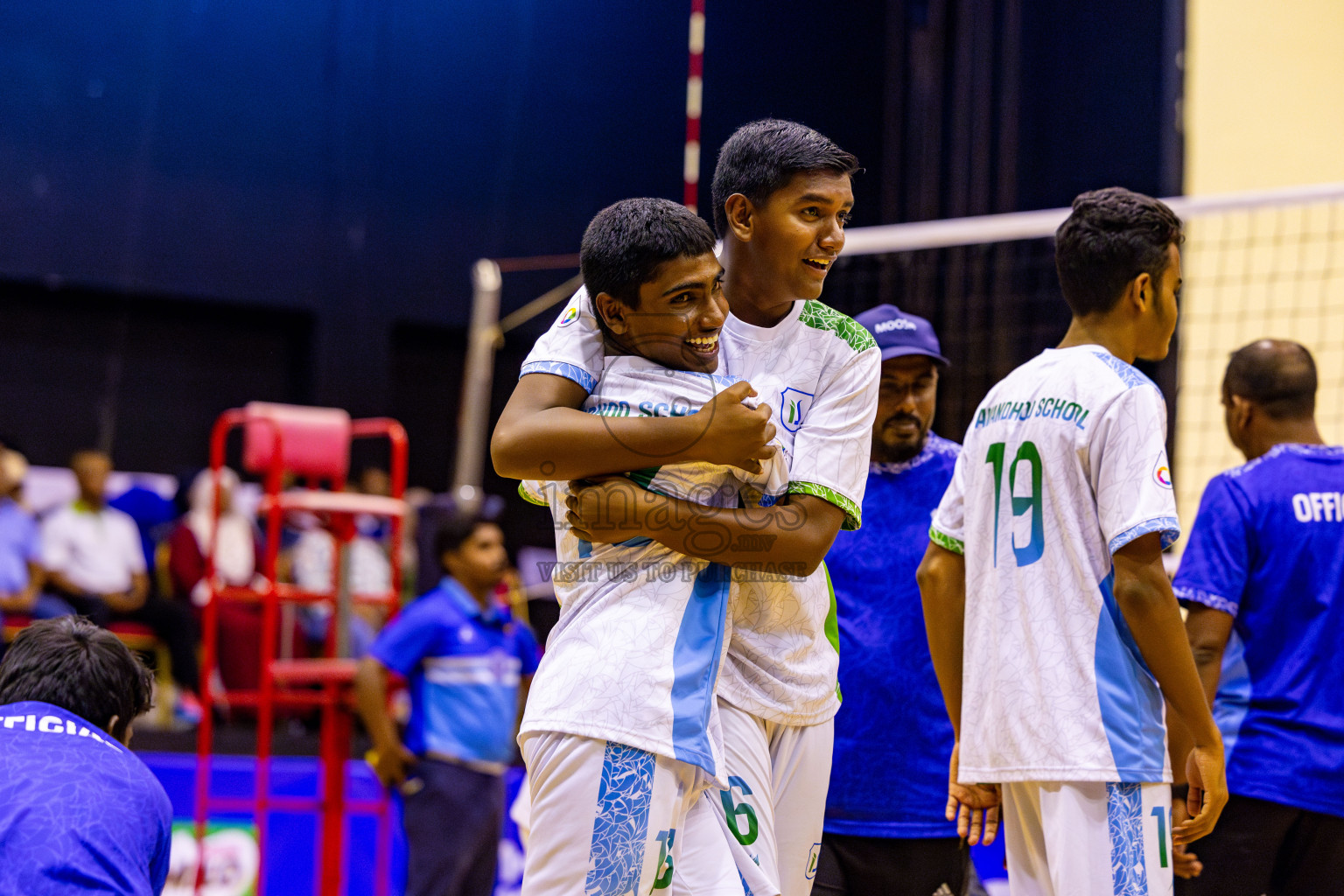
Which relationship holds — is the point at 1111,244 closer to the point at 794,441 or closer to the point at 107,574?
the point at 794,441

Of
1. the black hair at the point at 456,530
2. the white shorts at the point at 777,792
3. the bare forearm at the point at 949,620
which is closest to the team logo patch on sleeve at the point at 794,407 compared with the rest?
the white shorts at the point at 777,792

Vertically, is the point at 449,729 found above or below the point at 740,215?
below

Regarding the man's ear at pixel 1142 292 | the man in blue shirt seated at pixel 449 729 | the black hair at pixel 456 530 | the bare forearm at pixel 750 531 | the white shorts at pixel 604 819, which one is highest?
the man's ear at pixel 1142 292

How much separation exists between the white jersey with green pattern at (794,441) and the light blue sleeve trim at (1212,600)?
1.17 m

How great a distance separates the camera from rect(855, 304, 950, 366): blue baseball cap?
3.36m

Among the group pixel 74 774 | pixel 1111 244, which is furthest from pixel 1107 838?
pixel 74 774

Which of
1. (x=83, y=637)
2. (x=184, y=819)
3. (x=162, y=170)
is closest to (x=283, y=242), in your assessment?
(x=162, y=170)

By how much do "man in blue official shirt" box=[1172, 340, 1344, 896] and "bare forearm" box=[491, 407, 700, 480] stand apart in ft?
5.35

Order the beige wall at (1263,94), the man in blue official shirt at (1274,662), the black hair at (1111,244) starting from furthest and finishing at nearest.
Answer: the beige wall at (1263,94)
the man in blue official shirt at (1274,662)
the black hair at (1111,244)

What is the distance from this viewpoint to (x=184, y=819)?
6496 mm

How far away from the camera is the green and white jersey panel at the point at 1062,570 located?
2402 millimetres

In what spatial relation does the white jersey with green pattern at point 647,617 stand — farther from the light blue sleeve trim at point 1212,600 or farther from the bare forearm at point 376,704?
the bare forearm at point 376,704

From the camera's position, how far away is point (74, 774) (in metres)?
2.23

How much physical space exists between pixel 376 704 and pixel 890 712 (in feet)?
10.6
